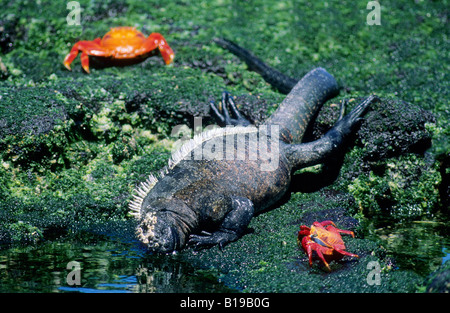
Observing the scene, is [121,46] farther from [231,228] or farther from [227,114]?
[231,228]

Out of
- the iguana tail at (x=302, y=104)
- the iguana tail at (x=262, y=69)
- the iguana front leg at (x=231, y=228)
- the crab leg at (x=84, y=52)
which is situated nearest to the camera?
the iguana front leg at (x=231, y=228)

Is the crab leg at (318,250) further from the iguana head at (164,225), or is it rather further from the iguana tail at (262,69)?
the iguana tail at (262,69)

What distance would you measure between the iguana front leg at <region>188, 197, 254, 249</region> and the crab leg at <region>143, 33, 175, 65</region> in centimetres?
348

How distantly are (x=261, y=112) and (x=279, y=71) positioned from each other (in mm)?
1358

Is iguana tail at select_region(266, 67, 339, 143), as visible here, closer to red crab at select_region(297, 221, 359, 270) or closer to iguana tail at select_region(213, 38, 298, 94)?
iguana tail at select_region(213, 38, 298, 94)

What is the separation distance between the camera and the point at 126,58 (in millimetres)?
7805

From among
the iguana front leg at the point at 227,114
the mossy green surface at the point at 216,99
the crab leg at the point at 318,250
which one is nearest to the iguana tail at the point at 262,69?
the mossy green surface at the point at 216,99

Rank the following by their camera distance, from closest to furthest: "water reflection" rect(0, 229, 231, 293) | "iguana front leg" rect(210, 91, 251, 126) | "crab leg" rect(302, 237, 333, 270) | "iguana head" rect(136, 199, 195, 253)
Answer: "water reflection" rect(0, 229, 231, 293) < "crab leg" rect(302, 237, 333, 270) < "iguana head" rect(136, 199, 195, 253) < "iguana front leg" rect(210, 91, 251, 126)

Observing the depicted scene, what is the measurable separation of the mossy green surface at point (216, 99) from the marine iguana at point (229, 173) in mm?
219

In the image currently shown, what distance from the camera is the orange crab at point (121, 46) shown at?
7707 mm

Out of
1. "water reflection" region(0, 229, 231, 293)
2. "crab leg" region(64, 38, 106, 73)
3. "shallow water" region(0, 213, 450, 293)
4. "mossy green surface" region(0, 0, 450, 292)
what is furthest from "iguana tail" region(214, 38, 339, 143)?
"crab leg" region(64, 38, 106, 73)

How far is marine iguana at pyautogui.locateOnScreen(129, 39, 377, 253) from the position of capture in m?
4.93
